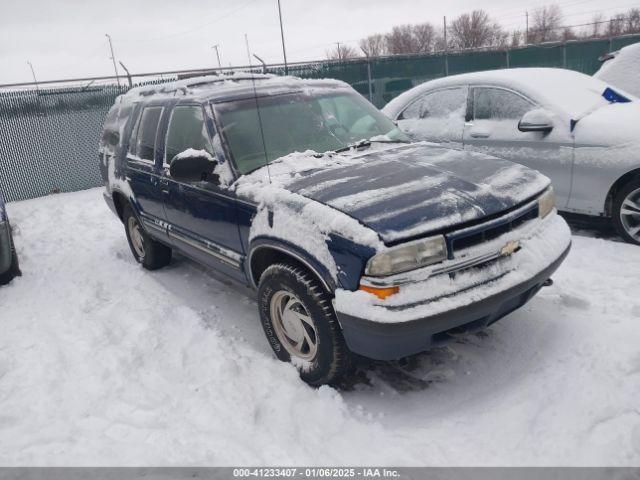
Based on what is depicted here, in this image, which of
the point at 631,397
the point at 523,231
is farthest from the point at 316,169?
the point at 631,397

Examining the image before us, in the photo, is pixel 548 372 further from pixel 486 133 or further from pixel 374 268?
pixel 486 133

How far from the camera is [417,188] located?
2.89 metres

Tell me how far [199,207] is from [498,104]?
3.65 m

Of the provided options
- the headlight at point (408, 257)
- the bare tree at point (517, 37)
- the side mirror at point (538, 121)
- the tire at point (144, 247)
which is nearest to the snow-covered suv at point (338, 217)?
the headlight at point (408, 257)

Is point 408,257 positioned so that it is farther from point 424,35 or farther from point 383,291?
point 424,35

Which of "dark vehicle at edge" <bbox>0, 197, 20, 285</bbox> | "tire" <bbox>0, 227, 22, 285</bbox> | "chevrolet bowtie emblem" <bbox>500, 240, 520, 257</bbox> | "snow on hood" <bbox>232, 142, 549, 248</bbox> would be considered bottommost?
"tire" <bbox>0, 227, 22, 285</bbox>

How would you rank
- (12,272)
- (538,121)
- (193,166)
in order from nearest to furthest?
(193,166) < (538,121) < (12,272)

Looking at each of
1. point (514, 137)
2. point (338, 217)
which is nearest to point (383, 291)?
point (338, 217)

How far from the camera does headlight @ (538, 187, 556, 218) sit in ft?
10.3

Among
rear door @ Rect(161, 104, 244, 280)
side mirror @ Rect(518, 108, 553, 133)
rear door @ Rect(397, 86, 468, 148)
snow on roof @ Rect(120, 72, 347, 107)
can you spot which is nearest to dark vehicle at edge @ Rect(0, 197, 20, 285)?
rear door @ Rect(161, 104, 244, 280)

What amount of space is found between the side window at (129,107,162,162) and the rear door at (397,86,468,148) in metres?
2.97

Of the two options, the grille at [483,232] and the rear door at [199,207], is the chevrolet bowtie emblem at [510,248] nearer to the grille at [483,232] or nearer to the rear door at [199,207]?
the grille at [483,232]

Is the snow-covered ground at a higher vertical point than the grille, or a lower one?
lower

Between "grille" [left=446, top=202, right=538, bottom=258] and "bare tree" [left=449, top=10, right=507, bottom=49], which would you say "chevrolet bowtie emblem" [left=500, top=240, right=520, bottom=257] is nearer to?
"grille" [left=446, top=202, right=538, bottom=258]
